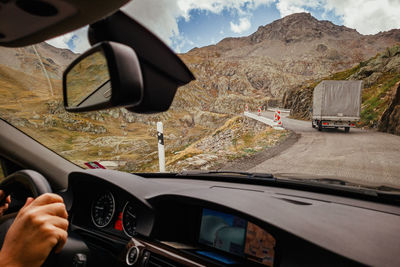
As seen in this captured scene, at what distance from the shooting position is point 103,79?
1.17 metres

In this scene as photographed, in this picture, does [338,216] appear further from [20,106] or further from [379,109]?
[379,109]

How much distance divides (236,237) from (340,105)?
16.2 meters

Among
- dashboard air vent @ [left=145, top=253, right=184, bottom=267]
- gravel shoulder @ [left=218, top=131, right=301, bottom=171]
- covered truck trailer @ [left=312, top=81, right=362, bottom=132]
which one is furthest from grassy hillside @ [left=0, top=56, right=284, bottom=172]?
covered truck trailer @ [left=312, top=81, right=362, bottom=132]

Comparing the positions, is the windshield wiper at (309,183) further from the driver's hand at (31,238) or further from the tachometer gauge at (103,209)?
the driver's hand at (31,238)

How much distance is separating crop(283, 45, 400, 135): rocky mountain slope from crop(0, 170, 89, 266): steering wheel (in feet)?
49.8

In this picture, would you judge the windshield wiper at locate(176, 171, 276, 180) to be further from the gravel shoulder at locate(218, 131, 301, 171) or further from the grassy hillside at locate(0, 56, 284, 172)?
the gravel shoulder at locate(218, 131, 301, 171)

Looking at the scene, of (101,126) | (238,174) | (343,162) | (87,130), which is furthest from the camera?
(101,126)

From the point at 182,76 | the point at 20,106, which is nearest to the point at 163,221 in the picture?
the point at 182,76

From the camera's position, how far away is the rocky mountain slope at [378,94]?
556 inches

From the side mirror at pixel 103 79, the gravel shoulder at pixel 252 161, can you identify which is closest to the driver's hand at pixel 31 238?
the side mirror at pixel 103 79

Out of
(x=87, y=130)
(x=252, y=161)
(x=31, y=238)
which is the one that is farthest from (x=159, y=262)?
(x=87, y=130)

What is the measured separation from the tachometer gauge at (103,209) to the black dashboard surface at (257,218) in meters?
0.03

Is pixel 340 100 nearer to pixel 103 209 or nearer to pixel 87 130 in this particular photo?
pixel 87 130

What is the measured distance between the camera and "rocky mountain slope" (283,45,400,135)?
556 inches
